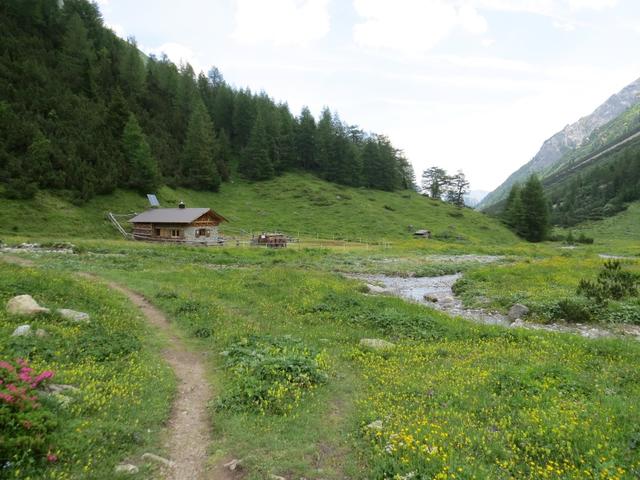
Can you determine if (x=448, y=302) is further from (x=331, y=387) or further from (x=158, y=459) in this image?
(x=158, y=459)

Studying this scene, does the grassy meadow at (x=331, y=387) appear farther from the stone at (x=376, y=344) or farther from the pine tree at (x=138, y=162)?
the pine tree at (x=138, y=162)

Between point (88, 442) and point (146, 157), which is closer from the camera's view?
point (88, 442)

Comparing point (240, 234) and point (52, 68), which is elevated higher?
point (52, 68)

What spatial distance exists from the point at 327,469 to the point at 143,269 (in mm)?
27077

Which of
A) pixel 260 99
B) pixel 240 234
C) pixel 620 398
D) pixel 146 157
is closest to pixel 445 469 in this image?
pixel 620 398

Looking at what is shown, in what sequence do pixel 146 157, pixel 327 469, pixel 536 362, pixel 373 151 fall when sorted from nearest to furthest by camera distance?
pixel 327 469
pixel 536 362
pixel 146 157
pixel 373 151

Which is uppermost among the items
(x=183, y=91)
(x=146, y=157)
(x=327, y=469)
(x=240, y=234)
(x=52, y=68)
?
(x=183, y=91)

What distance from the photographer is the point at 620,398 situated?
9.09 metres

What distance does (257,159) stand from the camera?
372ft

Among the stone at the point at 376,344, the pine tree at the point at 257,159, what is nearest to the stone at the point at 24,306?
the stone at the point at 376,344

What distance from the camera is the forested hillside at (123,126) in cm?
6041

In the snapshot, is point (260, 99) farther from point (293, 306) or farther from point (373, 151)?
point (293, 306)

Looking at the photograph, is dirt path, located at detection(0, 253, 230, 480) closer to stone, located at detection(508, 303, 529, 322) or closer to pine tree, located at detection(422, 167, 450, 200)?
stone, located at detection(508, 303, 529, 322)

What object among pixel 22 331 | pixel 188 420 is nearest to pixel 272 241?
pixel 22 331
